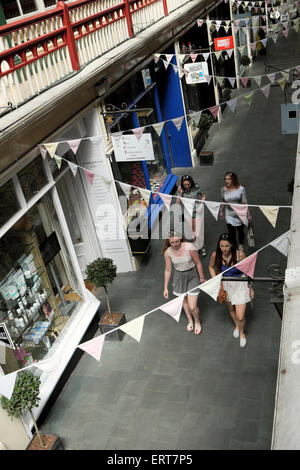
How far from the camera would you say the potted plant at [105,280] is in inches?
341

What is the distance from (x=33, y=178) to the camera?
7.53m

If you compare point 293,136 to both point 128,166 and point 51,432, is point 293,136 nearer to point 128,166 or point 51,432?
point 128,166

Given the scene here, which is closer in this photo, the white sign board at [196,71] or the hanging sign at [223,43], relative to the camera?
the white sign board at [196,71]

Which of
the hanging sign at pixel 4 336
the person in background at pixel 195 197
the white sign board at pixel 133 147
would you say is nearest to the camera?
the hanging sign at pixel 4 336

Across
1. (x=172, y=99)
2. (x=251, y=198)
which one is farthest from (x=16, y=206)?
(x=172, y=99)

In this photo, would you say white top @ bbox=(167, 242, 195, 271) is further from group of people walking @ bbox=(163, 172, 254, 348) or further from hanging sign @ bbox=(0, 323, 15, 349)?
hanging sign @ bbox=(0, 323, 15, 349)

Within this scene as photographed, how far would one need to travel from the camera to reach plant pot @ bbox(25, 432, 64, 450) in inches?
257

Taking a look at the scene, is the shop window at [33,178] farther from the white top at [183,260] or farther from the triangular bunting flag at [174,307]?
the triangular bunting flag at [174,307]

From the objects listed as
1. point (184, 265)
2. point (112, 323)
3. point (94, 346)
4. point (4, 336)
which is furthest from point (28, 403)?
point (184, 265)

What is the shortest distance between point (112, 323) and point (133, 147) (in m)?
3.30

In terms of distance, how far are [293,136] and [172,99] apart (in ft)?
17.2

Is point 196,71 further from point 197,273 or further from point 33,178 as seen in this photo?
point 33,178

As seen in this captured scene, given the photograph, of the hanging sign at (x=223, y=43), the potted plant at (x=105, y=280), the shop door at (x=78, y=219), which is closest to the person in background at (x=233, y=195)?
the potted plant at (x=105, y=280)

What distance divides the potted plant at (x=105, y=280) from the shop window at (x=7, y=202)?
2.18m
